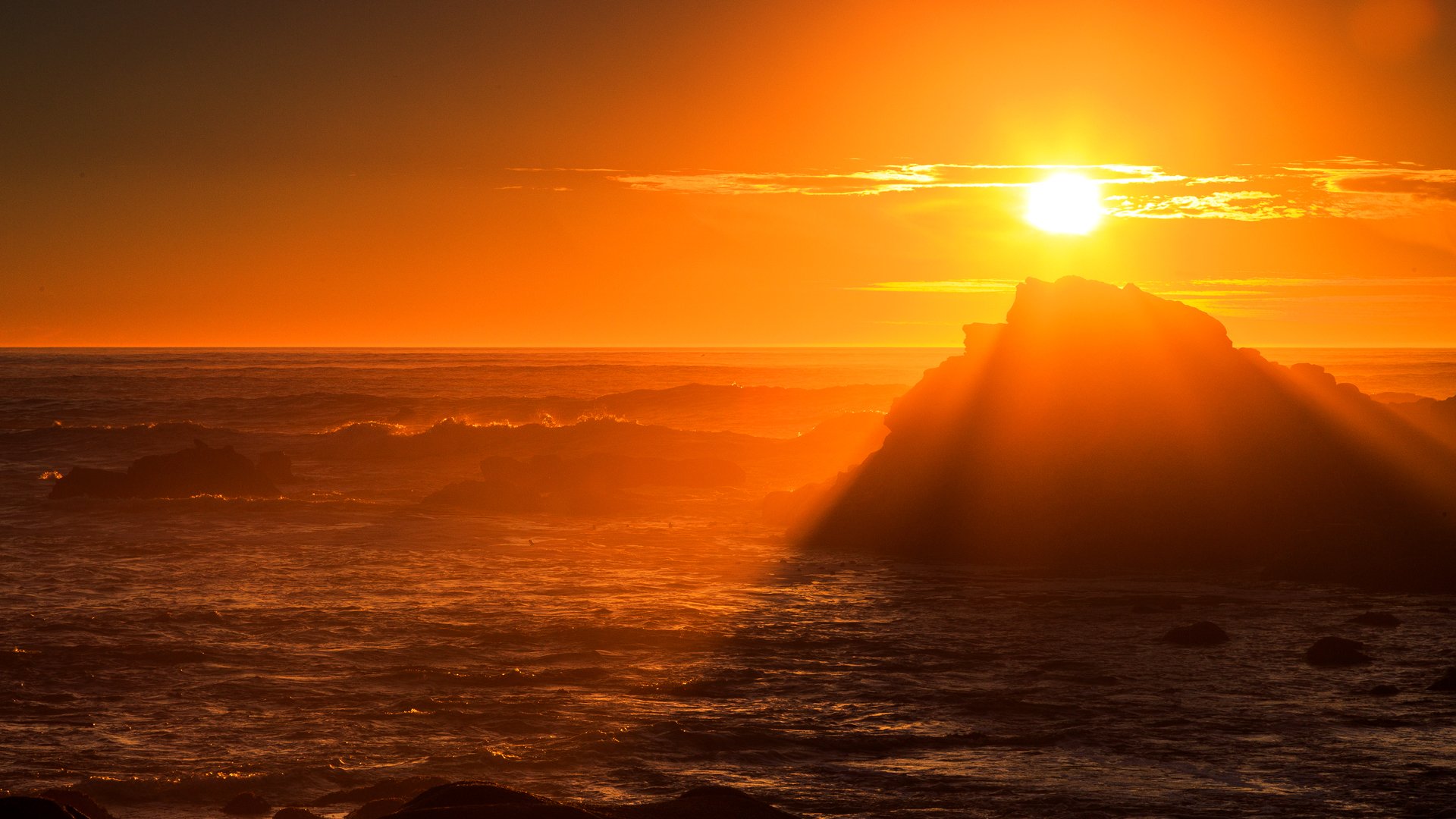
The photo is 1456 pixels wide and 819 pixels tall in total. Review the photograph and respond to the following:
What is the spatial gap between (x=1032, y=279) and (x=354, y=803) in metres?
20.7

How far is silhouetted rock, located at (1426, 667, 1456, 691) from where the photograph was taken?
38.9 feet

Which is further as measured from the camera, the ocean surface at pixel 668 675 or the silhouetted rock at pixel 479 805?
the ocean surface at pixel 668 675

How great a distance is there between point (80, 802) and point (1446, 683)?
12.4 metres

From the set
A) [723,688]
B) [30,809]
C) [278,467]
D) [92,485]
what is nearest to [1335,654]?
[723,688]

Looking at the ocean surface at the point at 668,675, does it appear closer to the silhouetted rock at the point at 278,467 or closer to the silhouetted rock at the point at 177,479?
the silhouetted rock at the point at 177,479

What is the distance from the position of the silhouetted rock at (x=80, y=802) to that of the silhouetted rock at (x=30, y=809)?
139cm

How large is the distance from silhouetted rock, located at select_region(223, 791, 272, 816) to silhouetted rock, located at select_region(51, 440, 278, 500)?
24332 millimetres

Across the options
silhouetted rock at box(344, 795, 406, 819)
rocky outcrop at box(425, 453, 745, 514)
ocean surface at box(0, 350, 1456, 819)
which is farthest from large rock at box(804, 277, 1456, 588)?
silhouetted rock at box(344, 795, 406, 819)

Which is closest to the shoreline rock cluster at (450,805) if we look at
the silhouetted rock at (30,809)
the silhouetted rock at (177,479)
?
the silhouetted rock at (30,809)

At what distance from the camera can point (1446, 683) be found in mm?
11898

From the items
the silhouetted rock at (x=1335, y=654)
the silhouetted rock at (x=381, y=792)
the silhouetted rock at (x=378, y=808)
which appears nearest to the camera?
the silhouetted rock at (x=378, y=808)

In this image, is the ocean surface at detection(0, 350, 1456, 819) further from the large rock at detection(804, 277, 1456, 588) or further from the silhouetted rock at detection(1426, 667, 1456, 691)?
the large rock at detection(804, 277, 1456, 588)

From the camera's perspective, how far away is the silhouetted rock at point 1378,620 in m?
15.2

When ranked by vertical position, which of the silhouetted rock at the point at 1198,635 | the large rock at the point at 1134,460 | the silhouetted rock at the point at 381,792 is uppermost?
the large rock at the point at 1134,460
